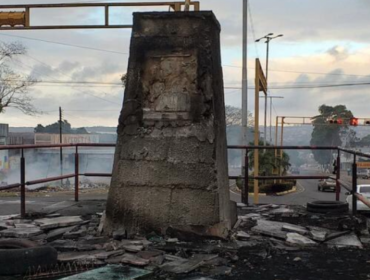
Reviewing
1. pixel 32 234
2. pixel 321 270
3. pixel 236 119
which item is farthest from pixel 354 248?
pixel 236 119

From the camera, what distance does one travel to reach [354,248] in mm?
5258

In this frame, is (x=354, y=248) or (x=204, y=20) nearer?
(x=354, y=248)

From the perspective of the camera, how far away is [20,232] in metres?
5.75

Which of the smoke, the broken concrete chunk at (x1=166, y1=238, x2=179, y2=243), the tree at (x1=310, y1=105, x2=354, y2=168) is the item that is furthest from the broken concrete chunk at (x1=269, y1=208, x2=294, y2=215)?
the tree at (x1=310, y1=105, x2=354, y2=168)

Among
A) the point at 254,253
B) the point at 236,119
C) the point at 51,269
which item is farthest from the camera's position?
the point at 236,119

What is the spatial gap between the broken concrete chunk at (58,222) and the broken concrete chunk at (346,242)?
122 inches

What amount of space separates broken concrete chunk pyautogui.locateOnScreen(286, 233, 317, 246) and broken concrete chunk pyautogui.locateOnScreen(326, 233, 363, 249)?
0.68 ft

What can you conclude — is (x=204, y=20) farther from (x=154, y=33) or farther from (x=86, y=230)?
(x=86, y=230)

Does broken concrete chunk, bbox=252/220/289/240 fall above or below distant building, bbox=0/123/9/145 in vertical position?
below

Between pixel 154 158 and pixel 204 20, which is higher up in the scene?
pixel 204 20

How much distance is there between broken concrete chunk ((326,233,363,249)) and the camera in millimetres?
5352

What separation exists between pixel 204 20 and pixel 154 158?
1.69 m

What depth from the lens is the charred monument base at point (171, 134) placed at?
18.0 ft

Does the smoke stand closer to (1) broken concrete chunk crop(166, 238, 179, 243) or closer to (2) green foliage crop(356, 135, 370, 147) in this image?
(1) broken concrete chunk crop(166, 238, 179, 243)
